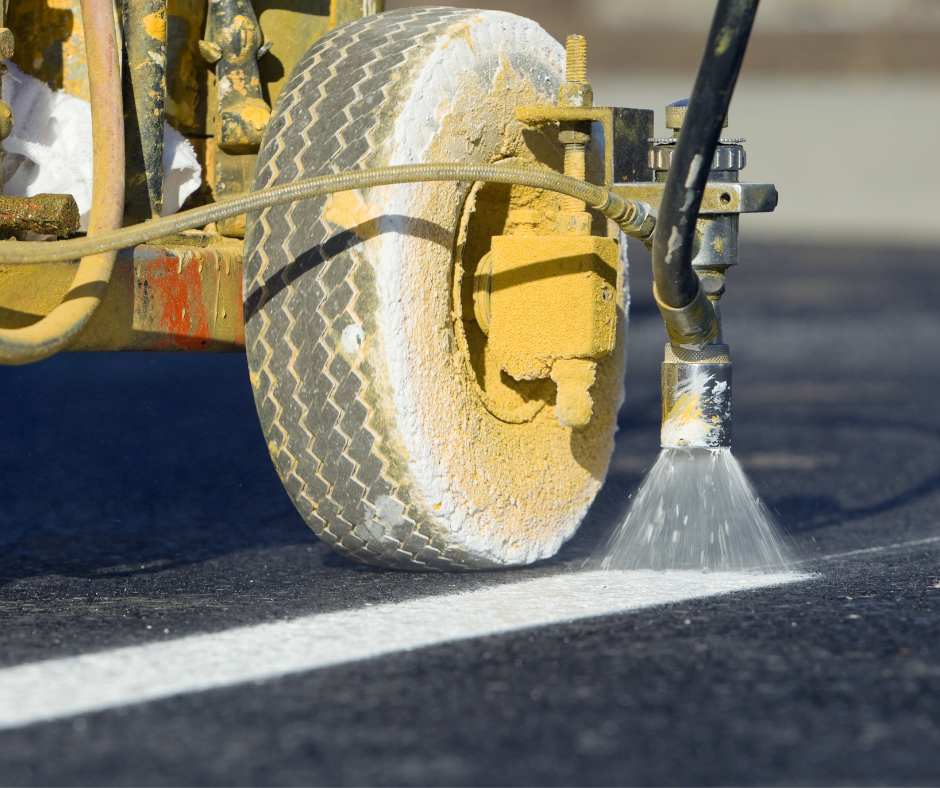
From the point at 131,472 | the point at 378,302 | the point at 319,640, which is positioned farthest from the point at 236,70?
the point at 131,472

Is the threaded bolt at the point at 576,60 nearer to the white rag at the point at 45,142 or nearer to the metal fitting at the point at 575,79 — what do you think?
the metal fitting at the point at 575,79

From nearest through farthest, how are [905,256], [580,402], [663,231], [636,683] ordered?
[636,683] → [663,231] → [580,402] → [905,256]

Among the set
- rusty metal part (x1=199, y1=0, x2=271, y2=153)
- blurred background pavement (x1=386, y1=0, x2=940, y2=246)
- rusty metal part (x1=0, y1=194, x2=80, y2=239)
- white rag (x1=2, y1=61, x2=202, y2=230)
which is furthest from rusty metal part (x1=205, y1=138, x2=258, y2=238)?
blurred background pavement (x1=386, y1=0, x2=940, y2=246)

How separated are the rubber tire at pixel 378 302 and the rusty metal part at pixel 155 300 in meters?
0.06

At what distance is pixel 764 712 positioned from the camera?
6.89ft

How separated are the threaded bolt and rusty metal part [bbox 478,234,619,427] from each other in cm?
38

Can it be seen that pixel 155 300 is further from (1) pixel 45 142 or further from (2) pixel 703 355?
(2) pixel 703 355

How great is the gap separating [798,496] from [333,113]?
238 centimetres

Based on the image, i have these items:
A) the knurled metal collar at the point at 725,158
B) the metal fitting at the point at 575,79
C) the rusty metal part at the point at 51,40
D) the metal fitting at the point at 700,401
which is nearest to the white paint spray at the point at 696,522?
the metal fitting at the point at 700,401

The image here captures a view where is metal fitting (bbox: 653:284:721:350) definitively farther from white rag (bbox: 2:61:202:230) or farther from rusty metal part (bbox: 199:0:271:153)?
white rag (bbox: 2:61:202:230)

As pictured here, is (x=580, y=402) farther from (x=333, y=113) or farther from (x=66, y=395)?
(x=66, y=395)

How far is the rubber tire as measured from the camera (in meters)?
2.91

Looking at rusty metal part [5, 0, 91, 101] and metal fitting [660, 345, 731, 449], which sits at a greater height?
rusty metal part [5, 0, 91, 101]

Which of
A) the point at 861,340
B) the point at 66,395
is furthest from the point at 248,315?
the point at 861,340
